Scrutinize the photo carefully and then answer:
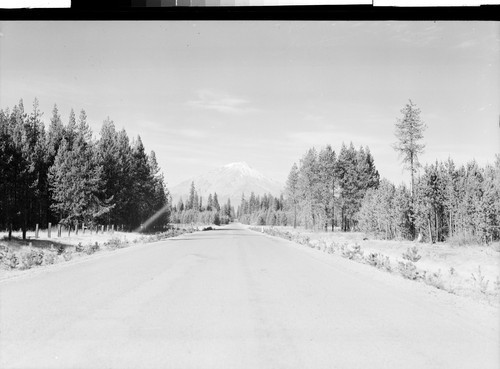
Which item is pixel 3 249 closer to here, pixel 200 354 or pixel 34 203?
pixel 34 203

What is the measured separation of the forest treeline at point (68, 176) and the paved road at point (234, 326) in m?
22.7

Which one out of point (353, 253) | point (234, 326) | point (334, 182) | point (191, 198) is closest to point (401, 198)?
point (334, 182)

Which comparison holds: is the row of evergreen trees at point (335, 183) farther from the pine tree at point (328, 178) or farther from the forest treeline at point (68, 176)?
the forest treeline at point (68, 176)

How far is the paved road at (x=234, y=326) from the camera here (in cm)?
466

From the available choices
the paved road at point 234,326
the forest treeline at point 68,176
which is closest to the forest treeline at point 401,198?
the paved road at point 234,326

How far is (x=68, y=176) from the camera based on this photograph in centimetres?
4059

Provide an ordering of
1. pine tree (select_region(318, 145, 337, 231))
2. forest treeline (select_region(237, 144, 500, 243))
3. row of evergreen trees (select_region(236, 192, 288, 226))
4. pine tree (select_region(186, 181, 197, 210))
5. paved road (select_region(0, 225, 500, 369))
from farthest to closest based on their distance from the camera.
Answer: pine tree (select_region(186, 181, 197, 210)) → row of evergreen trees (select_region(236, 192, 288, 226)) → pine tree (select_region(318, 145, 337, 231)) → forest treeline (select_region(237, 144, 500, 243)) → paved road (select_region(0, 225, 500, 369))

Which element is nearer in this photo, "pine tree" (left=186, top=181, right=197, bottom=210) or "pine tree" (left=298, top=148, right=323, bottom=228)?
"pine tree" (left=298, top=148, right=323, bottom=228)

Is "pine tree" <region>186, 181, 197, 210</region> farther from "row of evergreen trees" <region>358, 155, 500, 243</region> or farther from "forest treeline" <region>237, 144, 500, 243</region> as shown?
"row of evergreen trees" <region>358, 155, 500, 243</region>

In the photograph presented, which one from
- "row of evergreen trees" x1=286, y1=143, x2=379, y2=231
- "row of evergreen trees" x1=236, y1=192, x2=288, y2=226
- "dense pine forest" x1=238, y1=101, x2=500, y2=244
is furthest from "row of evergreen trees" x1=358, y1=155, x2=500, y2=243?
"row of evergreen trees" x1=236, y1=192, x2=288, y2=226

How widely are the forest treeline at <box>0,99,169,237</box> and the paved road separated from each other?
22.7 m

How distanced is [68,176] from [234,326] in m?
39.4

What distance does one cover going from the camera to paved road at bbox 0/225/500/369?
4.66 m

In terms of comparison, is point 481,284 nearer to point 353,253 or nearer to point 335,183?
point 353,253
